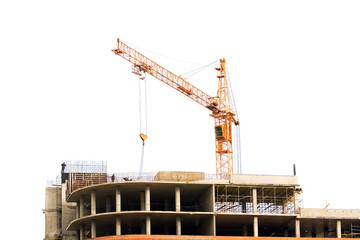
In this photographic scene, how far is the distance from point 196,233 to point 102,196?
1311 cm

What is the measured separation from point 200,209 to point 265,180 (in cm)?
928

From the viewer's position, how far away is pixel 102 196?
86.8 meters

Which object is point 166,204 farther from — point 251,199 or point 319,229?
point 319,229

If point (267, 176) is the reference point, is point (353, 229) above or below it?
below

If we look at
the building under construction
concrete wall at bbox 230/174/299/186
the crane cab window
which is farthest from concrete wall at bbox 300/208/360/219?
the crane cab window

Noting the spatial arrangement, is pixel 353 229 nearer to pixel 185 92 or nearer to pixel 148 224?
pixel 148 224

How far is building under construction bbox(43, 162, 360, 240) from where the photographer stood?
82625 millimetres

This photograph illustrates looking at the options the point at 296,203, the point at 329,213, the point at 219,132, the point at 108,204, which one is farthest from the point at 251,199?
the point at 219,132

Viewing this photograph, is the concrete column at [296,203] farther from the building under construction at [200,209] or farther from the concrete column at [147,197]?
the concrete column at [147,197]

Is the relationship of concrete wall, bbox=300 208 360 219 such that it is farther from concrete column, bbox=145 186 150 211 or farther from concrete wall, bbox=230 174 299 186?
concrete column, bbox=145 186 150 211

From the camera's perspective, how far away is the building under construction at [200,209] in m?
82.6

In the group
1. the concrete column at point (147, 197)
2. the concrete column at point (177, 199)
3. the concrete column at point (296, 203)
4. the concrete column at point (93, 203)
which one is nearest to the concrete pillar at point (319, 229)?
the concrete column at point (296, 203)

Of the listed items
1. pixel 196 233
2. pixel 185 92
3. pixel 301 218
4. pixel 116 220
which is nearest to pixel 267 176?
pixel 301 218

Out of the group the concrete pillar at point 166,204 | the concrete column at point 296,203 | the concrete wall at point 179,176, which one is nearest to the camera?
the concrete wall at point 179,176
